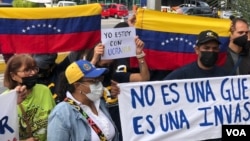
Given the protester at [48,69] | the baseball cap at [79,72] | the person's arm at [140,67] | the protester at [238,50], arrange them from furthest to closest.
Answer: the protester at [238,50] → the protester at [48,69] → the person's arm at [140,67] → the baseball cap at [79,72]

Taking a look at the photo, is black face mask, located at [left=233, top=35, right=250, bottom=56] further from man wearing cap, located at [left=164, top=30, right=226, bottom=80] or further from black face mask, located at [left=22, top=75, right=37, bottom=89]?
black face mask, located at [left=22, top=75, right=37, bottom=89]

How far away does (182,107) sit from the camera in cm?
400

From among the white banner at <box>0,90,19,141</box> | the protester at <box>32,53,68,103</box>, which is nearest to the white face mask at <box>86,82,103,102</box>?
the white banner at <box>0,90,19,141</box>

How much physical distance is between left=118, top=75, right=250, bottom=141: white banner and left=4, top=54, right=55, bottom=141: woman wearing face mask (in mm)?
647

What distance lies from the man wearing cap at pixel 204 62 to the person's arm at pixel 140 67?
0.31 m

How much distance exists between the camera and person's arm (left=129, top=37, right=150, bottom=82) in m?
4.34

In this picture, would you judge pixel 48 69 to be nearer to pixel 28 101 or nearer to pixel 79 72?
pixel 28 101

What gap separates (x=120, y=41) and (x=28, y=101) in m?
1.24

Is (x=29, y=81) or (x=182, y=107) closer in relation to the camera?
(x=29, y=81)

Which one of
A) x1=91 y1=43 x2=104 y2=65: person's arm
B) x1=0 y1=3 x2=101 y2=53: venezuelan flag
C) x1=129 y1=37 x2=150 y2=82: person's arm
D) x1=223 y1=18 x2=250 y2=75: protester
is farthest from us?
x1=0 y1=3 x2=101 y2=53: venezuelan flag

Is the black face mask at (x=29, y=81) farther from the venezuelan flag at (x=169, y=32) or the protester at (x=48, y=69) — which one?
the venezuelan flag at (x=169, y=32)

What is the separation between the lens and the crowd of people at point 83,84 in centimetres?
318

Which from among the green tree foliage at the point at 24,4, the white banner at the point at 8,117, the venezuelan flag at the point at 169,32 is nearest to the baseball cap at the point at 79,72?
the white banner at the point at 8,117

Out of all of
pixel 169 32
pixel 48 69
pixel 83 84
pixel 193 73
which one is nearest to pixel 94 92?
pixel 83 84
